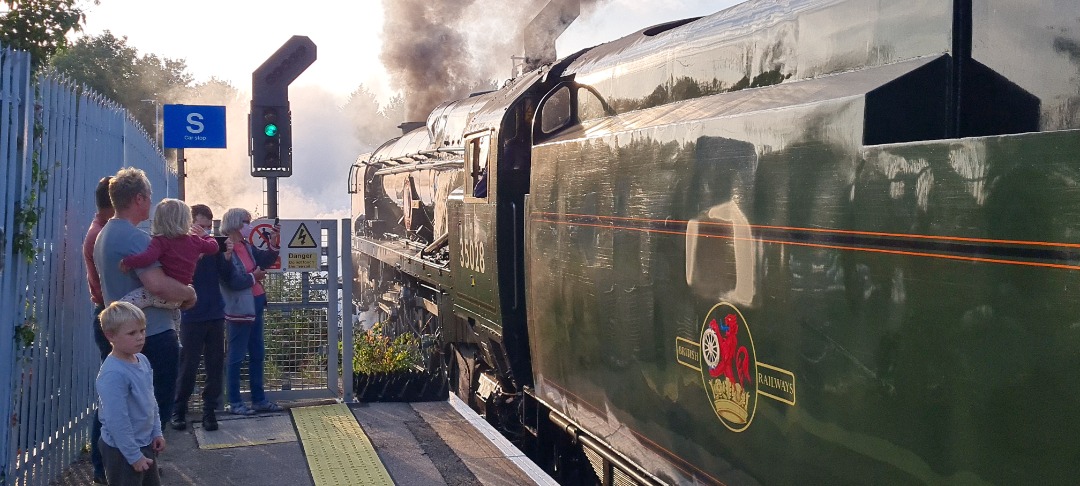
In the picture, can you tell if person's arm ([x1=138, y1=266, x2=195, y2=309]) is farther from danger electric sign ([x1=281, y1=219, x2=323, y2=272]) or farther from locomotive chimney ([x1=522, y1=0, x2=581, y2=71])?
locomotive chimney ([x1=522, y1=0, x2=581, y2=71])

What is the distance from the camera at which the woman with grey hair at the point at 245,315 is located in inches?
278

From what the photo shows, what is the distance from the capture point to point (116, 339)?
4.14m

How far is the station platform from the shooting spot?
5832 millimetres

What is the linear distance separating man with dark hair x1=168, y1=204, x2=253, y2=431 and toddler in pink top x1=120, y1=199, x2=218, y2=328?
3.63 feet

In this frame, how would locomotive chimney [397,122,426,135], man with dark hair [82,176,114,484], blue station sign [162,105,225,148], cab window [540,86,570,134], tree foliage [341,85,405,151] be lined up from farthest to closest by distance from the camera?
tree foliage [341,85,405,151]
locomotive chimney [397,122,426,135]
blue station sign [162,105,225,148]
cab window [540,86,570,134]
man with dark hair [82,176,114,484]

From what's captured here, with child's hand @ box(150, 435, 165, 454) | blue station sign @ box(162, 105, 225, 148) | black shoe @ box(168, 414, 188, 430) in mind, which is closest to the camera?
child's hand @ box(150, 435, 165, 454)

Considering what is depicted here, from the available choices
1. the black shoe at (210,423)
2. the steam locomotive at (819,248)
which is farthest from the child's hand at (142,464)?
the black shoe at (210,423)

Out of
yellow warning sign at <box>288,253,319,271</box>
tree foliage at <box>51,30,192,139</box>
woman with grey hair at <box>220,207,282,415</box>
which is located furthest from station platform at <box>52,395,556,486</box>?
tree foliage at <box>51,30,192,139</box>

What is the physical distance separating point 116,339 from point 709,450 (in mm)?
2475

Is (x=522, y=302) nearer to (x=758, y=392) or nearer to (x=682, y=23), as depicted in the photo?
(x=682, y=23)

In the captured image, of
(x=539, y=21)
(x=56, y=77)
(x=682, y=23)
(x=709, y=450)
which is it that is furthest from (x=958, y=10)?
(x=539, y=21)

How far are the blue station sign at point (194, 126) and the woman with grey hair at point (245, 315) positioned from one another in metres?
9.45

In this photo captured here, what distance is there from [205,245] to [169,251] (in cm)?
30

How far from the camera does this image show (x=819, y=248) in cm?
324
